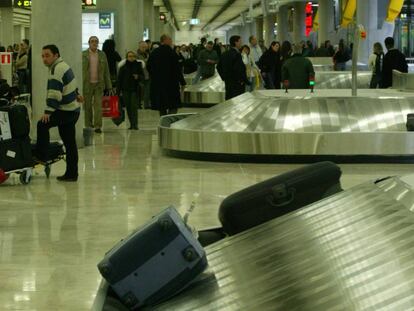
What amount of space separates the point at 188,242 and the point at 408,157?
9.40m

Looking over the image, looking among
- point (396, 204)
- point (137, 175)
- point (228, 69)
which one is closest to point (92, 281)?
point (396, 204)

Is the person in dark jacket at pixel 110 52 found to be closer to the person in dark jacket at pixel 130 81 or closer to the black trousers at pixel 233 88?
the person in dark jacket at pixel 130 81

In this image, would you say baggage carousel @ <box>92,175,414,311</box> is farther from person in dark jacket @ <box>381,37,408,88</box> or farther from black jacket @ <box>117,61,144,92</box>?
person in dark jacket @ <box>381,37,408,88</box>

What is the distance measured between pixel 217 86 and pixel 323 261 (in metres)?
22.3

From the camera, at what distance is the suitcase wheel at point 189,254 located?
4.46 m

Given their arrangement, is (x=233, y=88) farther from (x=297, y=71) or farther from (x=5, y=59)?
(x=5, y=59)

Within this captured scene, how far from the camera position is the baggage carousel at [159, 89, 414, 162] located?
12.8m

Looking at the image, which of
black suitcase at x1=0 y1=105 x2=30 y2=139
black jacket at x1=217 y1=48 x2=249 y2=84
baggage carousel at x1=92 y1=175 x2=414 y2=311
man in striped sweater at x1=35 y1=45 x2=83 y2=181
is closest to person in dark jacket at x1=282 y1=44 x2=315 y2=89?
black jacket at x1=217 y1=48 x2=249 y2=84

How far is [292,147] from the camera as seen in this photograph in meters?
12.9

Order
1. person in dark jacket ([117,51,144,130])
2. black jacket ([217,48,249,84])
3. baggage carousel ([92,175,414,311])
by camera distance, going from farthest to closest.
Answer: person in dark jacket ([117,51,144,130]), black jacket ([217,48,249,84]), baggage carousel ([92,175,414,311])

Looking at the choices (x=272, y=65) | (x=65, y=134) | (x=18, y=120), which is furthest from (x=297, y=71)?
(x=18, y=120)

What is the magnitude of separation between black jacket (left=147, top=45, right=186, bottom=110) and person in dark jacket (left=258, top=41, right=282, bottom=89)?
521cm

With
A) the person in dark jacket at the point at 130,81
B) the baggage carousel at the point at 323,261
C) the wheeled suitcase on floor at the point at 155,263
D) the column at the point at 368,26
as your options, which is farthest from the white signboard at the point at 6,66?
the column at the point at 368,26

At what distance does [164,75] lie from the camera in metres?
17.7
